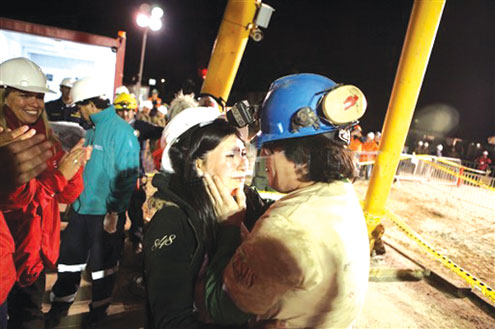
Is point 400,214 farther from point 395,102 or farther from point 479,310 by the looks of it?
point 395,102

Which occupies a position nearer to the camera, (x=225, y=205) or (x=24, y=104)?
(x=225, y=205)

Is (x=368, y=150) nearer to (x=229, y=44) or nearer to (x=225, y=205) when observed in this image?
(x=229, y=44)

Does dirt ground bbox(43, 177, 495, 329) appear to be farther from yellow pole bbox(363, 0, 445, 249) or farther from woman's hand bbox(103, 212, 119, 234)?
yellow pole bbox(363, 0, 445, 249)

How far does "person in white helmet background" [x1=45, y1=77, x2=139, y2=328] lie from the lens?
10.7 feet

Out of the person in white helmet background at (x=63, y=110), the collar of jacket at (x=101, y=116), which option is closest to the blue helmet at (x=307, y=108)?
the collar of jacket at (x=101, y=116)

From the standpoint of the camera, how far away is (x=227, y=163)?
6.37ft

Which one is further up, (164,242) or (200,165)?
(200,165)

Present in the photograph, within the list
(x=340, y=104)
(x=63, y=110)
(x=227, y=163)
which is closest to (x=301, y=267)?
(x=340, y=104)

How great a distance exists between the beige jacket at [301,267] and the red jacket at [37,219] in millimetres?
1986

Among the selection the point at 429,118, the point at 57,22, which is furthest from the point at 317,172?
the point at 429,118

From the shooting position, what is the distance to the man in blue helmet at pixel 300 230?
3.58 feet

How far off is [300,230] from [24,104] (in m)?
2.94

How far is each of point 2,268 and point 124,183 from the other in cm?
164

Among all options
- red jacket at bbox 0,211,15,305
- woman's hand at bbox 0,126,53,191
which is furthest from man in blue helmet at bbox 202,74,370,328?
red jacket at bbox 0,211,15,305
